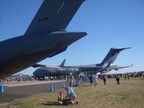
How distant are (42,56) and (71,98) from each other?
3414 mm

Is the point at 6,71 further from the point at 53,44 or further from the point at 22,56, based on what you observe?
the point at 53,44

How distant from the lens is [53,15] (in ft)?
23.5

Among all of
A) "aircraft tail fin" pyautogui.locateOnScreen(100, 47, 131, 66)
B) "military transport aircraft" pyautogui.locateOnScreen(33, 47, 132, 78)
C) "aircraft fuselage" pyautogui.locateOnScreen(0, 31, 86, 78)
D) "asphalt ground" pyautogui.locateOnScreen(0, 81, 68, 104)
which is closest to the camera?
"aircraft fuselage" pyautogui.locateOnScreen(0, 31, 86, 78)

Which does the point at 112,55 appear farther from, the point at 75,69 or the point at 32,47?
the point at 32,47

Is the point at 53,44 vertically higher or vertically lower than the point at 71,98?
higher

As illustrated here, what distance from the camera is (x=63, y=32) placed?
23.1ft

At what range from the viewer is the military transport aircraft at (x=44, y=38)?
22.7 feet

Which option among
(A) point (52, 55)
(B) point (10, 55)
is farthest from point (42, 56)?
(B) point (10, 55)

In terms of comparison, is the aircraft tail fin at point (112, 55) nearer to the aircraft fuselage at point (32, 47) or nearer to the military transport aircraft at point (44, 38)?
the military transport aircraft at point (44, 38)

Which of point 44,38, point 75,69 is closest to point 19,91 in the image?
point 44,38

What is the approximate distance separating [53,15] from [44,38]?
0.86m

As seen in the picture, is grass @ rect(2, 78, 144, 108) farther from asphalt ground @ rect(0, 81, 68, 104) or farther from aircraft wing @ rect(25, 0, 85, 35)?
aircraft wing @ rect(25, 0, 85, 35)

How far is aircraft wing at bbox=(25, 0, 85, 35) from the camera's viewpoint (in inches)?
275

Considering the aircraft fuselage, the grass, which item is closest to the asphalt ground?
the grass
